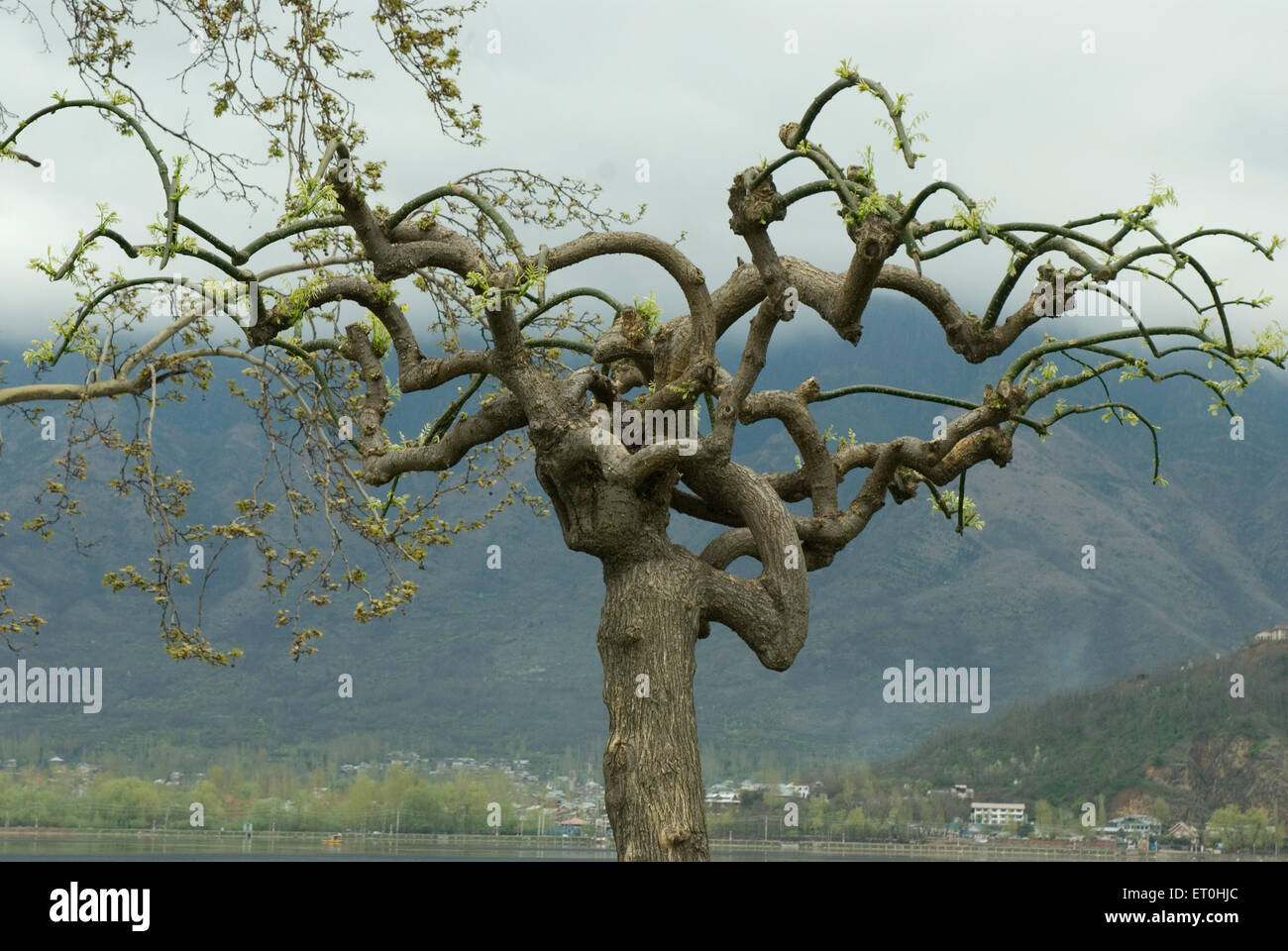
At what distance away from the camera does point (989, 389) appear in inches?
435

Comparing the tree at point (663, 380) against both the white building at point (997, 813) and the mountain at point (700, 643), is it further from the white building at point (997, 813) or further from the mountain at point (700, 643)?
the mountain at point (700, 643)

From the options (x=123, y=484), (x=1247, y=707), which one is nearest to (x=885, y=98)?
(x=123, y=484)

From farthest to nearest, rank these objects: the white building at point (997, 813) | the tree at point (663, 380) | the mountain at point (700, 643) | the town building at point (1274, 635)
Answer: the mountain at point (700, 643)
the town building at point (1274, 635)
the white building at point (997, 813)
the tree at point (663, 380)

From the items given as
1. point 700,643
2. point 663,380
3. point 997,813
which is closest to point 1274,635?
point 997,813

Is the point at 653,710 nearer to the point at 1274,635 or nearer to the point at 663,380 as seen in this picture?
the point at 663,380

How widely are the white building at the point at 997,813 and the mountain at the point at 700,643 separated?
2309 centimetres

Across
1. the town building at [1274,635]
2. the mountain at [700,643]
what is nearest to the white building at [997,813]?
the mountain at [700,643]

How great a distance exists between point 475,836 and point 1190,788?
211ft

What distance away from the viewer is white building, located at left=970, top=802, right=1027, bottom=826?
12156 cm

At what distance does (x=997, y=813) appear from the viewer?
402 ft

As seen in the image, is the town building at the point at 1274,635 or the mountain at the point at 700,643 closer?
the town building at the point at 1274,635

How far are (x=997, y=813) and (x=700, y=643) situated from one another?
4669 centimetres

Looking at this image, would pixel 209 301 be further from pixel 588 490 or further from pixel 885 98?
pixel 885 98

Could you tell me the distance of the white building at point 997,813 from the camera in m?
122
